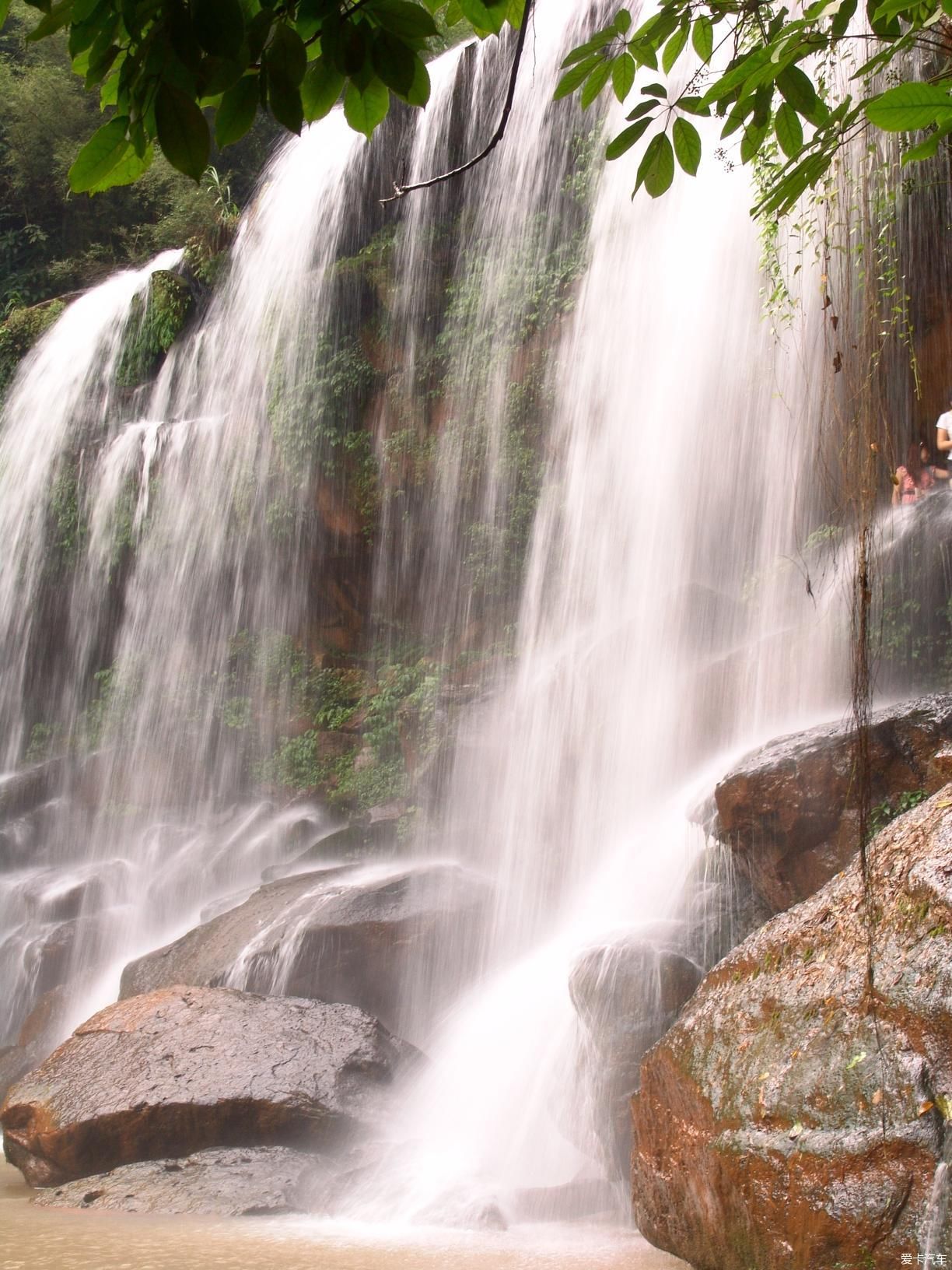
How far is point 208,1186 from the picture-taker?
5.77 metres

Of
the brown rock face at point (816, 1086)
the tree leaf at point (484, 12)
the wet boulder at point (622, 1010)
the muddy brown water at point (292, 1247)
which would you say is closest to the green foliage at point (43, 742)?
the muddy brown water at point (292, 1247)

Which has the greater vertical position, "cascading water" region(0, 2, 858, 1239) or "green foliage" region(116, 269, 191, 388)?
"green foliage" region(116, 269, 191, 388)

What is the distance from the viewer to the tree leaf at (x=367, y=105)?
77.0 inches

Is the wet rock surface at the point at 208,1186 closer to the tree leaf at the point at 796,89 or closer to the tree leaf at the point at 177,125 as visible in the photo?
the tree leaf at the point at 177,125

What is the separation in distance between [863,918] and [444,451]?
10.3 metres

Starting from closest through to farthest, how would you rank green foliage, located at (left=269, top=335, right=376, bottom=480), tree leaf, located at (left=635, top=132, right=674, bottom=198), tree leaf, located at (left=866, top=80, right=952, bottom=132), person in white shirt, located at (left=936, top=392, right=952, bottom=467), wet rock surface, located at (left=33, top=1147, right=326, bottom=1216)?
tree leaf, located at (left=866, top=80, right=952, bottom=132)
tree leaf, located at (left=635, top=132, right=674, bottom=198)
wet rock surface, located at (left=33, top=1147, right=326, bottom=1216)
person in white shirt, located at (left=936, top=392, right=952, bottom=467)
green foliage, located at (left=269, top=335, right=376, bottom=480)

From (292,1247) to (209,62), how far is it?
185 inches

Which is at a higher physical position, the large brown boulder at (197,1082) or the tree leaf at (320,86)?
the tree leaf at (320,86)

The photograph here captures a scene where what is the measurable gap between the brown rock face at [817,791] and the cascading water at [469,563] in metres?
0.66

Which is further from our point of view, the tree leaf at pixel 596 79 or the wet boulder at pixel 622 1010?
the wet boulder at pixel 622 1010

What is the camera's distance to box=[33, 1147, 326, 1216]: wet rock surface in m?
5.56

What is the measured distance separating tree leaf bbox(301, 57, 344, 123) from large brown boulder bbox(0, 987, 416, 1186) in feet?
19.0

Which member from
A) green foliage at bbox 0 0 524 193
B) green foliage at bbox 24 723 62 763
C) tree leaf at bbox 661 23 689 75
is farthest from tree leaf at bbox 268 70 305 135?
green foliage at bbox 24 723 62 763

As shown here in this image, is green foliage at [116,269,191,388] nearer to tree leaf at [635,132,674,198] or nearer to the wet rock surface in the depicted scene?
the wet rock surface
